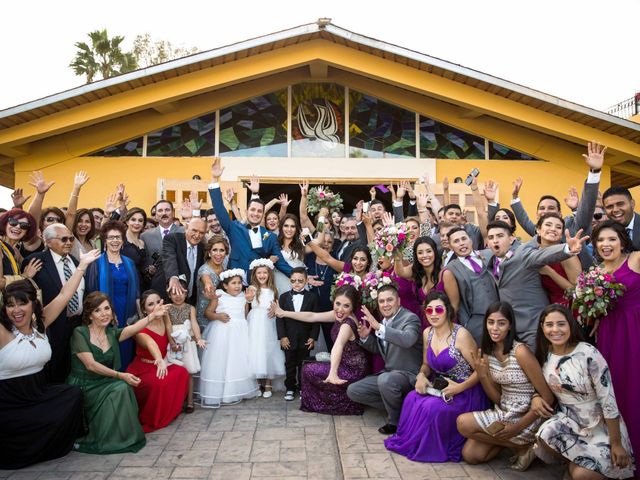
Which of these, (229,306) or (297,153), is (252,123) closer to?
(297,153)

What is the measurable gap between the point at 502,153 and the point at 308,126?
159 inches

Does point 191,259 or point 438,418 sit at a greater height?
point 191,259

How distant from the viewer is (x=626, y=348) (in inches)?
167

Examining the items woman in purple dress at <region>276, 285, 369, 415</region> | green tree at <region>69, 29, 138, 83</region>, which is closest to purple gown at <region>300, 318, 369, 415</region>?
woman in purple dress at <region>276, 285, 369, 415</region>

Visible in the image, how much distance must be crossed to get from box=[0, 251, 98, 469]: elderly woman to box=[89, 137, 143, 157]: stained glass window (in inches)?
252

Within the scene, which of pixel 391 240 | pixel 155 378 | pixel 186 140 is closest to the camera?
pixel 155 378

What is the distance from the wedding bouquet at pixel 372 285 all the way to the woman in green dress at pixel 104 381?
2152 mm

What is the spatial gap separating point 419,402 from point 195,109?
311 inches

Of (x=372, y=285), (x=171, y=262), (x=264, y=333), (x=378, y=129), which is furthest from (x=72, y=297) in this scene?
(x=378, y=129)

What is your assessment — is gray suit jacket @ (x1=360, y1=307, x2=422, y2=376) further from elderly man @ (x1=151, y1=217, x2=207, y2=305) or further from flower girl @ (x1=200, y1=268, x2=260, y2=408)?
elderly man @ (x1=151, y1=217, x2=207, y2=305)

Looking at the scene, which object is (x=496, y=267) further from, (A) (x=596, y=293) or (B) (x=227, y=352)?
(B) (x=227, y=352)

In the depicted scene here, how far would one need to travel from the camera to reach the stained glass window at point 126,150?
Result: 10602 millimetres

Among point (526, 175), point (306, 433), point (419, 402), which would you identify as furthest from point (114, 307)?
point (526, 175)

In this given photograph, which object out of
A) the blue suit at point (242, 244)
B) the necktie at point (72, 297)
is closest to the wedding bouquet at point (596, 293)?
the blue suit at point (242, 244)
